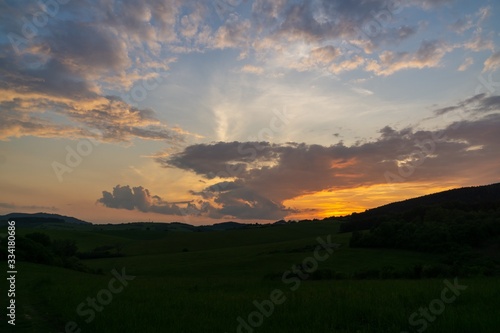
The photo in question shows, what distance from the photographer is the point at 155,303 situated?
2069cm

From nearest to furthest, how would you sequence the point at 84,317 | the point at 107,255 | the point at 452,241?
the point at 84,317
the point at 452,241
the point at 107,255

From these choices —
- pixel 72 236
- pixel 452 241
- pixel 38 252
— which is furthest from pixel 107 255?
pixel 452 241

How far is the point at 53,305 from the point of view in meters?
20.5

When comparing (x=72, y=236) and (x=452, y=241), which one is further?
(x=72, y=236)

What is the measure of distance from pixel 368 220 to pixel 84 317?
137 metres

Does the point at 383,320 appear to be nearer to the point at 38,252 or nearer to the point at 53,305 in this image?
the point at 53,305

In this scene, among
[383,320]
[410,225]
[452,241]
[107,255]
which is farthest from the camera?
[107,255]

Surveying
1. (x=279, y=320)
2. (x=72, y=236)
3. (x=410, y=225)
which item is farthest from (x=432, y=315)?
(x=72, y=236)

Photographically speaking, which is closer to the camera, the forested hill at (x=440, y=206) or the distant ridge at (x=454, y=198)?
the forested hill at (x=440, y=206)

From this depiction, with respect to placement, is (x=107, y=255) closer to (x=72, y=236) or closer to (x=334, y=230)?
(x=72, y=236)

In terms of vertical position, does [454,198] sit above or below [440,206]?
above

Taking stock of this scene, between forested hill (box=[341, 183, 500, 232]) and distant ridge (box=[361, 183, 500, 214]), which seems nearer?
forested hill (box=[341, 183, 500, 232])

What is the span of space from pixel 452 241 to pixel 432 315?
7259cm

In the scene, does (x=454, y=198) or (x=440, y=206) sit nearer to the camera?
(x=440, y=206)
